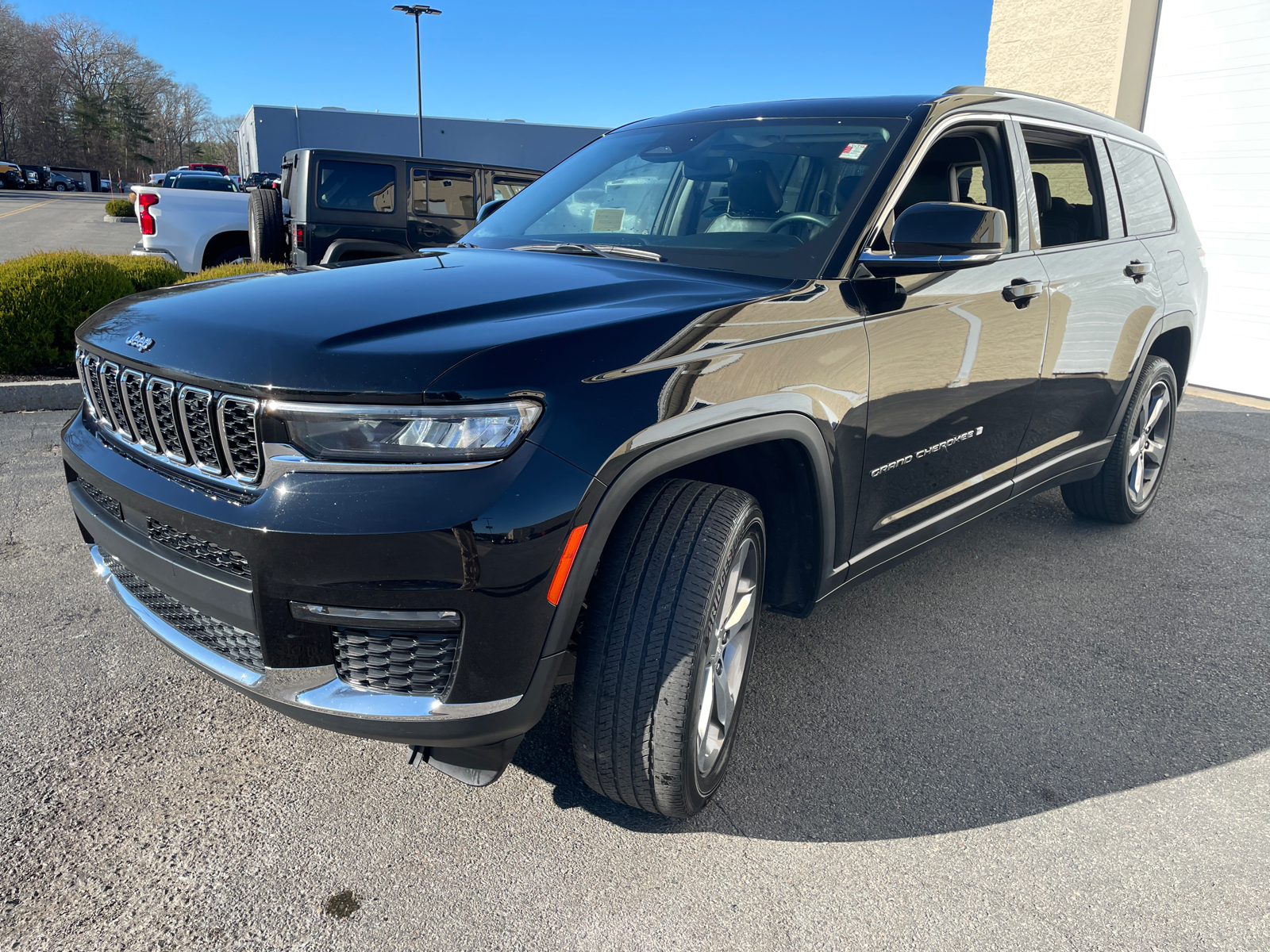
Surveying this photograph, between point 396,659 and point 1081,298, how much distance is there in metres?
2.87

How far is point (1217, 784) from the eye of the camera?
244 centimetres

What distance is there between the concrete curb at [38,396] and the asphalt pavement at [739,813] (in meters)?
3.23

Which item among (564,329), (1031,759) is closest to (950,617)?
(1031,759)

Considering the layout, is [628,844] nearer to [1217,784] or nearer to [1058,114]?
[1217,784]

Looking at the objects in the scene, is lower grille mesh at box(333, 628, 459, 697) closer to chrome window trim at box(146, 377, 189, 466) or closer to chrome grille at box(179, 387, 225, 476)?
chrome grille at box(179, 387, 225, 476)

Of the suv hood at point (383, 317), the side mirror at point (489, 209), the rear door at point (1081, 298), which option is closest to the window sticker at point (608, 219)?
the suv hood at point (383, 317)

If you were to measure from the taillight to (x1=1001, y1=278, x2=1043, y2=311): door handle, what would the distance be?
10437 mm

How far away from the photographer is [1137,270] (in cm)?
379

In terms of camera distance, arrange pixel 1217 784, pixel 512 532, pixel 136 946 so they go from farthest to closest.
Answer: pixel 1217 784 < pixel 136 946 < pixel 512 532

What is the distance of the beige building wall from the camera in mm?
10281

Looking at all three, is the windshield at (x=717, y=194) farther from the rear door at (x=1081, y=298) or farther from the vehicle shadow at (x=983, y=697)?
the vehicle shadow at (x=983, y=697)

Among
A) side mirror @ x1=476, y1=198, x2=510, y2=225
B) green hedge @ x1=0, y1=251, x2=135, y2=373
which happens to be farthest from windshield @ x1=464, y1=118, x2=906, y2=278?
green hedge @ x1=0, y1=251, x2=135, y2=373

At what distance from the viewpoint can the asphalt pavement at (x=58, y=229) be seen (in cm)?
1902

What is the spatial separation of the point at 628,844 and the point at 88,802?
1.31m
